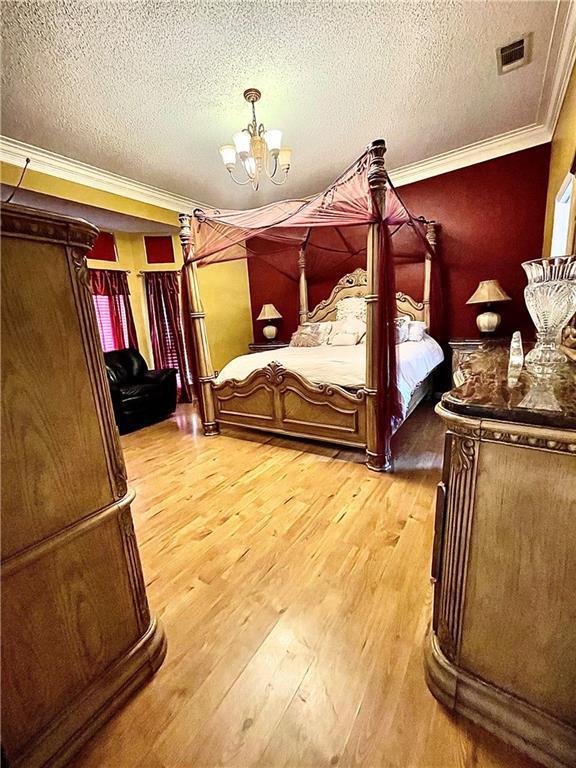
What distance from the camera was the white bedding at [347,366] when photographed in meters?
2.66

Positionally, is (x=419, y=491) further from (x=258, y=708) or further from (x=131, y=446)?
(x=131, y=446)

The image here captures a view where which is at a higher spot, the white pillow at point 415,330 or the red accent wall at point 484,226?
the red accent wall at point 484,226

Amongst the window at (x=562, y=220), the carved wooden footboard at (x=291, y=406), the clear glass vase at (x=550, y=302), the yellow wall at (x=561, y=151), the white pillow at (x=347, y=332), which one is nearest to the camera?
the clear glass vase at (x=550, y=302)

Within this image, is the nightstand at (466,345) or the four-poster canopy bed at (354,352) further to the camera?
the nightstand at (466,345)

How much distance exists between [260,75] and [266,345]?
11.5 feet

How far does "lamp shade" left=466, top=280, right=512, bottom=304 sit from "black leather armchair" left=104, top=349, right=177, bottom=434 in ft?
12.6

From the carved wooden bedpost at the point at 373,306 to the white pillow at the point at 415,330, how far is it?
1533 millimetres

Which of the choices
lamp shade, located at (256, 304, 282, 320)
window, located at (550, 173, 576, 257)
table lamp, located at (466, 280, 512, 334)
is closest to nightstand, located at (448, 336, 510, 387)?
table lamp, located at (466, 280, 512, 334)

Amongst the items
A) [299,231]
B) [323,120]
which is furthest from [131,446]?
[323,120]

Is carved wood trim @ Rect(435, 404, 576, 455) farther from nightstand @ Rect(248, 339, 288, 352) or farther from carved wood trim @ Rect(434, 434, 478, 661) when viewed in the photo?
nightstand @ Rect(248, 339, 288, 352)

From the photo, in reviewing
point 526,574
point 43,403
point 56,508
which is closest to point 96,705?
point 56,508

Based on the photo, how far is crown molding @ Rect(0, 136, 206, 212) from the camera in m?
2.92

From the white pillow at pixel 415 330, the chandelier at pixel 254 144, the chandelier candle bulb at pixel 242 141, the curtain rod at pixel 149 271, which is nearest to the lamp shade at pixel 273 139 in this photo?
the chandelier at pixel 254 144

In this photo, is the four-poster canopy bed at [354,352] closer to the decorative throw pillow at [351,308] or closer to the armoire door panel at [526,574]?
the decorative throw pillow at [351,308]
